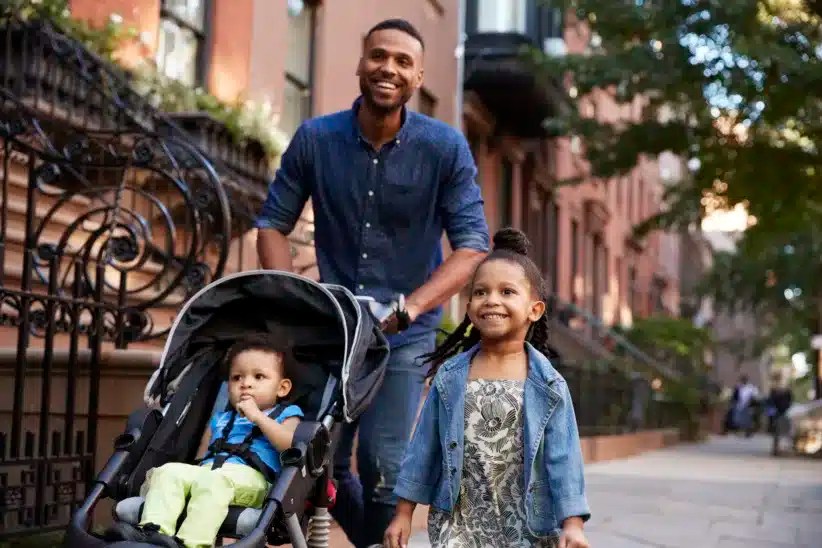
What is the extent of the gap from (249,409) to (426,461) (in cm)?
58

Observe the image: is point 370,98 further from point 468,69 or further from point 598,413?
point 468,69

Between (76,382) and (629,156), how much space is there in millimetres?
16107

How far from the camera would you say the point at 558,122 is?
21.9 meters

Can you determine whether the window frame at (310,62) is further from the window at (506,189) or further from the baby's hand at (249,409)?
the baby's hand at (249,409)

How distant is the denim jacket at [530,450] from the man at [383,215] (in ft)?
1.95

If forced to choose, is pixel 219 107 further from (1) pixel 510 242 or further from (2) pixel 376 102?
(1) pixel 510 242

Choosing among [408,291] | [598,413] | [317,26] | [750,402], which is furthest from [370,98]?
[750,402]

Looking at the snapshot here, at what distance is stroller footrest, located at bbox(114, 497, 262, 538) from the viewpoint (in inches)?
158

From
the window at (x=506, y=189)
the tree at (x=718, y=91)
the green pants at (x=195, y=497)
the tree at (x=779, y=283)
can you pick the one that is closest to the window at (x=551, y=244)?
the window at (x=506, y=189)

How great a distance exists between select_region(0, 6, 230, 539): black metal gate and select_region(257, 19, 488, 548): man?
134 cm

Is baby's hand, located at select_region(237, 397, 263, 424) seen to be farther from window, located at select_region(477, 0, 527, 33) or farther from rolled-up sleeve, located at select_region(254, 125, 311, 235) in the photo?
window, located at select_region(477, 0, 527, 33)

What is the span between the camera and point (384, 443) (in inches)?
192

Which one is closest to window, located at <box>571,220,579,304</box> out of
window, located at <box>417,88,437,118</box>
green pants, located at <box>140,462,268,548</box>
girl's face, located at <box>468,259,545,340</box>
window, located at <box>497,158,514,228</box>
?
window, located at <box>497,158,514,228</box>

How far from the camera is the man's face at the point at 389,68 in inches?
193
